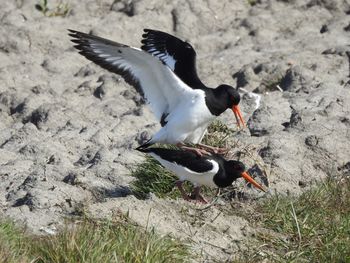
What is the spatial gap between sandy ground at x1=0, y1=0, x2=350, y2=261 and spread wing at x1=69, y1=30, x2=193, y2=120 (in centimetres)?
56

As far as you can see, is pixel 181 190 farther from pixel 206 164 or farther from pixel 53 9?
pixel 53 9

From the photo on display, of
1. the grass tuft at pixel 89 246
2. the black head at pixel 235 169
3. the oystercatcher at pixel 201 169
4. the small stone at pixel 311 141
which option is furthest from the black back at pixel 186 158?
the grass tuft at pixel 89 246

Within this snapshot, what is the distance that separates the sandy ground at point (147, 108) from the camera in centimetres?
773

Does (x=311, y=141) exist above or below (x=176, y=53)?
below

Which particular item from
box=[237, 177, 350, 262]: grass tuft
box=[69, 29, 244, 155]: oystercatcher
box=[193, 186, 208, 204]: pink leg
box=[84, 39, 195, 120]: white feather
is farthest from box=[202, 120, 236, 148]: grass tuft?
box=[237, 177, 350, 262]: grass tuft

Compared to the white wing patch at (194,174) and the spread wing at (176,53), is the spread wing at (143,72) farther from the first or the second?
the white wing patch at (194,174)

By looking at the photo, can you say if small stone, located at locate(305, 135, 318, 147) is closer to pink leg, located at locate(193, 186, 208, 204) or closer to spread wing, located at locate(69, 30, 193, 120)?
spread wing, located at locate(69, 30, 193, 120)

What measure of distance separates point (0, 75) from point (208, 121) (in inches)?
133

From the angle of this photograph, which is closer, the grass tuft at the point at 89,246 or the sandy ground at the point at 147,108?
the grass tuft at the point at 89,246

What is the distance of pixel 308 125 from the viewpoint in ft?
30.5

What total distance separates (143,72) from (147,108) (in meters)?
1.21

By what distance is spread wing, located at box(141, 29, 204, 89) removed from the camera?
9.24m

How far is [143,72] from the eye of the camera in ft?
29.7

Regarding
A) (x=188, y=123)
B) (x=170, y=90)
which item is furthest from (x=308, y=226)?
(x=170, y=90)
